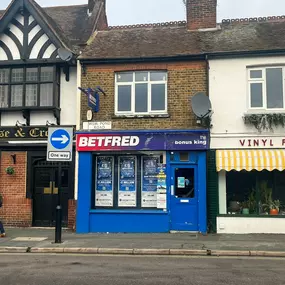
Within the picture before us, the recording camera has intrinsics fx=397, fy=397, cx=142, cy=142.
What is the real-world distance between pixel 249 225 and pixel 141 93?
5.83 m

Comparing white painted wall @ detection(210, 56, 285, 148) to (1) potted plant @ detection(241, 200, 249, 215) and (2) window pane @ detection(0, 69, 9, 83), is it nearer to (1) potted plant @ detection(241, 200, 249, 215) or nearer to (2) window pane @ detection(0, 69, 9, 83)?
(1) potted plant @ detection(241, 200, 249, 215)

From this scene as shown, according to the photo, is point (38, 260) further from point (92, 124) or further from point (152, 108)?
point (152, 108)

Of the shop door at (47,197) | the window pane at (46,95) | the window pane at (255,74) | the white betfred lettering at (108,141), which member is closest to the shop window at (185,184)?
the white betfred lettering at (108,141)

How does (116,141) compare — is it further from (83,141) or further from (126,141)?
(83,141)

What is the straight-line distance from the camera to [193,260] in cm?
937

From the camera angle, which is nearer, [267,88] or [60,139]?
[60,139]

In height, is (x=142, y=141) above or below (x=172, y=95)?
below

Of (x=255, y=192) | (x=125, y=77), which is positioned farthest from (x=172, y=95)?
(x=255, y=192)

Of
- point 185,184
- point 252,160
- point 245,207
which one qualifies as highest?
point 252,160

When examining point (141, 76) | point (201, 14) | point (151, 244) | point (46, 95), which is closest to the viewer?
point (151, 244)

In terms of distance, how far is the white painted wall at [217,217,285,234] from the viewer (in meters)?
12.9

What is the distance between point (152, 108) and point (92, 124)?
7.22 feet

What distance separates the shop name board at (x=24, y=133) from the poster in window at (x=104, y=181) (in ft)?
7.27

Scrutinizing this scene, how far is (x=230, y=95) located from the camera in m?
13.6
